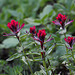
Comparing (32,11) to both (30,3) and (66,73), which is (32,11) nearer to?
(30,3)

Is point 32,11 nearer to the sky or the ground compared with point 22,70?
nearer to the sky

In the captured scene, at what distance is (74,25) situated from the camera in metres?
2.04

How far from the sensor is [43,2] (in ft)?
10.0

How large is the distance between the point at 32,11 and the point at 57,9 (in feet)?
2.60

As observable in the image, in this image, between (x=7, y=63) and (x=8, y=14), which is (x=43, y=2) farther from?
(x=7, y=63)

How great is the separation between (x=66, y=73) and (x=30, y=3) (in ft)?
6.40

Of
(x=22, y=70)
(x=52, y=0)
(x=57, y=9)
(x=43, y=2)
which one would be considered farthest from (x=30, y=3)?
(x=22, y=70)

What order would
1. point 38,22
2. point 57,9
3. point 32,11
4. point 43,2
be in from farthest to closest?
point 43,2
point 32,11
point 57,9
point 38,22

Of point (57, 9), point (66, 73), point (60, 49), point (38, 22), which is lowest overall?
point (66, 73)

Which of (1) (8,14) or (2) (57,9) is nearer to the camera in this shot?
(2) (57,9)

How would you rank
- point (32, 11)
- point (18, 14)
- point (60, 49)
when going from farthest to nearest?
1. point (32, 11)
2. point (18, 14)
3. point (60, 49)

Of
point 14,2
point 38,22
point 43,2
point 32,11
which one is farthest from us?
point 14,2

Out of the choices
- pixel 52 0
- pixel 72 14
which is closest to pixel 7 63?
pixel 72 14

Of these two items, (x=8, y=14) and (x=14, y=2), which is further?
(x=14, y=2)
